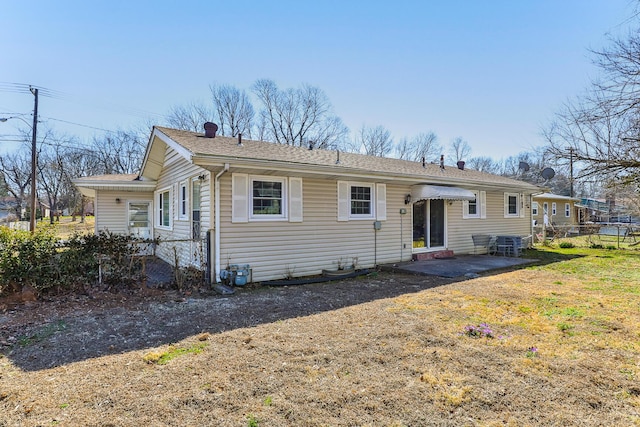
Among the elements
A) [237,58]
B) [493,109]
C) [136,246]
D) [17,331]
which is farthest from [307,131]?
[17,331]

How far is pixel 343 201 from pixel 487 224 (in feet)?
23.8

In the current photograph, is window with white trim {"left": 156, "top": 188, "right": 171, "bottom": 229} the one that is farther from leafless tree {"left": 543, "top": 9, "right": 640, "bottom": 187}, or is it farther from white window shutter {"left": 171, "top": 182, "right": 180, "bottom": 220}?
leafless tree {"left": 543, "top": 9, "right": 640, "bottom": 187}

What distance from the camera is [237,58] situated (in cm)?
1523

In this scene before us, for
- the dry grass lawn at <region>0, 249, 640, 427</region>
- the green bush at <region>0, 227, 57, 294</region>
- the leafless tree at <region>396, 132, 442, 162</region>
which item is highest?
the leafless tree at <region>396, 132, 442, 162</region>

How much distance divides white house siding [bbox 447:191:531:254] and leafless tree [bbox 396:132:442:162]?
24270 mm

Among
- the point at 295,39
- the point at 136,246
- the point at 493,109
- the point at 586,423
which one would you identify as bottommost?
the point at 586,423

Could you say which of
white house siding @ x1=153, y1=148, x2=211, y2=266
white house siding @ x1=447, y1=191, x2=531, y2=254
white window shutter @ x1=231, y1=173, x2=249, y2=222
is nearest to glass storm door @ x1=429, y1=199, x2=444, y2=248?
white house siding @ x1=447, y1=191, x2=531, y2=254

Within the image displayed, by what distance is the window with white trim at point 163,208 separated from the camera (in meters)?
11.4

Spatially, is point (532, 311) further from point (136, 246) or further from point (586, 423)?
point (136, 246)

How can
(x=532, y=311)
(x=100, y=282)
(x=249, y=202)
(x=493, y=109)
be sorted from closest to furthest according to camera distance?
(x=532, y=311) → (x=100, y=282) → (x=249, y=202) → (x=493, y=109)

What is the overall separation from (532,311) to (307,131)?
30072mm

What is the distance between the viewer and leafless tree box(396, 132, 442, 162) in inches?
1518

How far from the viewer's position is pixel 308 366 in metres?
3.46

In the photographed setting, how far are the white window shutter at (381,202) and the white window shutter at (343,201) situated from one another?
108cm
